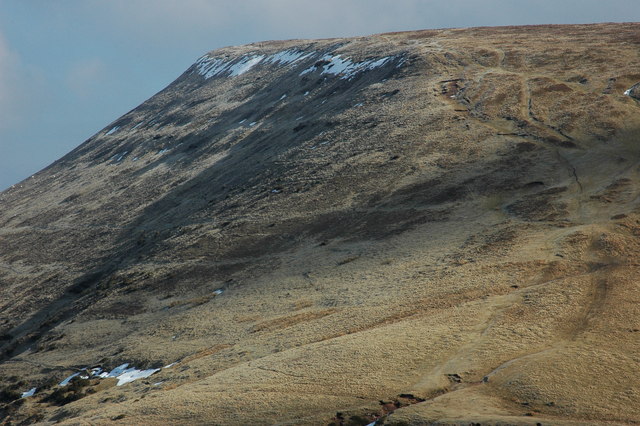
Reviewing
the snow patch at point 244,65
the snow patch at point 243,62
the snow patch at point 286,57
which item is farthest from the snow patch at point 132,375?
the snow patch at point 244,65

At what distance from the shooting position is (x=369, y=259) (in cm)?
4497

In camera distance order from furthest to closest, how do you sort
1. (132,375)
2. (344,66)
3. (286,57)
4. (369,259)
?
(286,57), (344,66), (369,259), (132,375)

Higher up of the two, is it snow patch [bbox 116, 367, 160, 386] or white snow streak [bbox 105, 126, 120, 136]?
white snow streak [bbox 105, 126, 120, 136]

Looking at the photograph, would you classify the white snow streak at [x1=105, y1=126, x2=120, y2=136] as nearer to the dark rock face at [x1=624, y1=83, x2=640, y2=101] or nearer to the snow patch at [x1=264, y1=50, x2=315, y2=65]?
the snow patch at [x1=264, y1=50, x2=315, y2=65]

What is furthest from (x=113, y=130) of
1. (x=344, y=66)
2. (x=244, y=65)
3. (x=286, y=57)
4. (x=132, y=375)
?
(x=132, y=375)

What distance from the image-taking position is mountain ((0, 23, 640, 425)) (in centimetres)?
2397

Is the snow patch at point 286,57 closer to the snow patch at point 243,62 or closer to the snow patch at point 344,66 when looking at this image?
the snow patch at point 243,62

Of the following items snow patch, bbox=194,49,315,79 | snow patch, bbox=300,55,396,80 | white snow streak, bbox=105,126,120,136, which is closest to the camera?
snow patch, bbox=300,55,396,80

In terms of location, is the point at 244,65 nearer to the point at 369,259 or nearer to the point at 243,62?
the point at 243,62

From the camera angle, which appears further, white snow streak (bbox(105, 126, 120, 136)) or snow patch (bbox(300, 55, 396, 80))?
white snow streak (bbox(105, 126, 120, 136))

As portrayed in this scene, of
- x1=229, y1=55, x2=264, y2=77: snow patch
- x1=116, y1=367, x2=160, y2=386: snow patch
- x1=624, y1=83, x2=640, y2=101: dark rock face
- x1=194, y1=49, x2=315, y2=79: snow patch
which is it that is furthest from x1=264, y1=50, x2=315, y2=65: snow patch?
x1=116, y1=367, x2=160, y2=386: snow patch

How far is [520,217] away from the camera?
149 ft

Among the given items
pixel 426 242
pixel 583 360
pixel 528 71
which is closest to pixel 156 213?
pixel 426 242


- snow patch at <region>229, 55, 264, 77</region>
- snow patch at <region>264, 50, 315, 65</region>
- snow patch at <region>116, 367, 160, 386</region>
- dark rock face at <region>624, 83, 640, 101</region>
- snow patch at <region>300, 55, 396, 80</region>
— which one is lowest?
snow patch at <region>116, 367, 160, 386</region>
